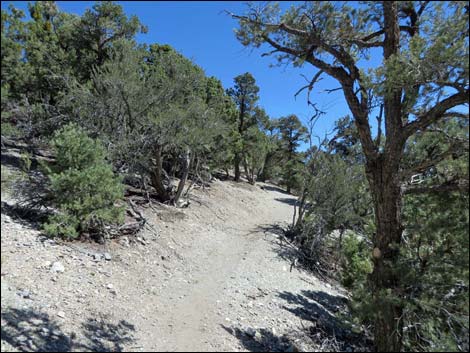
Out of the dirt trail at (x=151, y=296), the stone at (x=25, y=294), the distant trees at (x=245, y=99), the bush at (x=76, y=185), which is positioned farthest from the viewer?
the distant trees at (x=245, y=99)

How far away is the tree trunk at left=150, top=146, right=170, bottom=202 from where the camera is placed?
11808mm

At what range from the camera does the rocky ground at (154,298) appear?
4.09 meters

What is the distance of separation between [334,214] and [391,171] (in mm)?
8164

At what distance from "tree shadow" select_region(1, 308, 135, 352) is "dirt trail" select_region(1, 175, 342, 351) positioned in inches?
0.5

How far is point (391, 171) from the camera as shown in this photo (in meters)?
4.77

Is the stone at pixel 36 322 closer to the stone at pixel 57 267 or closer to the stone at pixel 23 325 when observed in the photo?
the stone at pixel 23 325

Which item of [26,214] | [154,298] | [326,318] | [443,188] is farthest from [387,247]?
[26,214]

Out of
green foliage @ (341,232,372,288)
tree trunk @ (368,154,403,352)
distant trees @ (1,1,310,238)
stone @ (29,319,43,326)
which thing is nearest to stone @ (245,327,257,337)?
tree trunk @ (368,154,403,352)

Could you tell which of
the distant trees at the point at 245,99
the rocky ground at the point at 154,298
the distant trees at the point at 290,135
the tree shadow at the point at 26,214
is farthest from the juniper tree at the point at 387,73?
the distant trees at the point at 290,135

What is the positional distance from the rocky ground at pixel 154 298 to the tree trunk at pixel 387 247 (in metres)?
1.41

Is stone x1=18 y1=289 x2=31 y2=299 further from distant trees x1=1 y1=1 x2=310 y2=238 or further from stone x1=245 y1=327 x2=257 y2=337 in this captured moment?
distant trees x1=1 y1=1 x2=310 y2=238

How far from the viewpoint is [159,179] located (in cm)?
1262

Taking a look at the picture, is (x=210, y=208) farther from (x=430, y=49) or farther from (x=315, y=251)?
(x=430, y=49)

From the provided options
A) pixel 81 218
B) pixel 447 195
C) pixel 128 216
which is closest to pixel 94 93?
pixel 128 216
